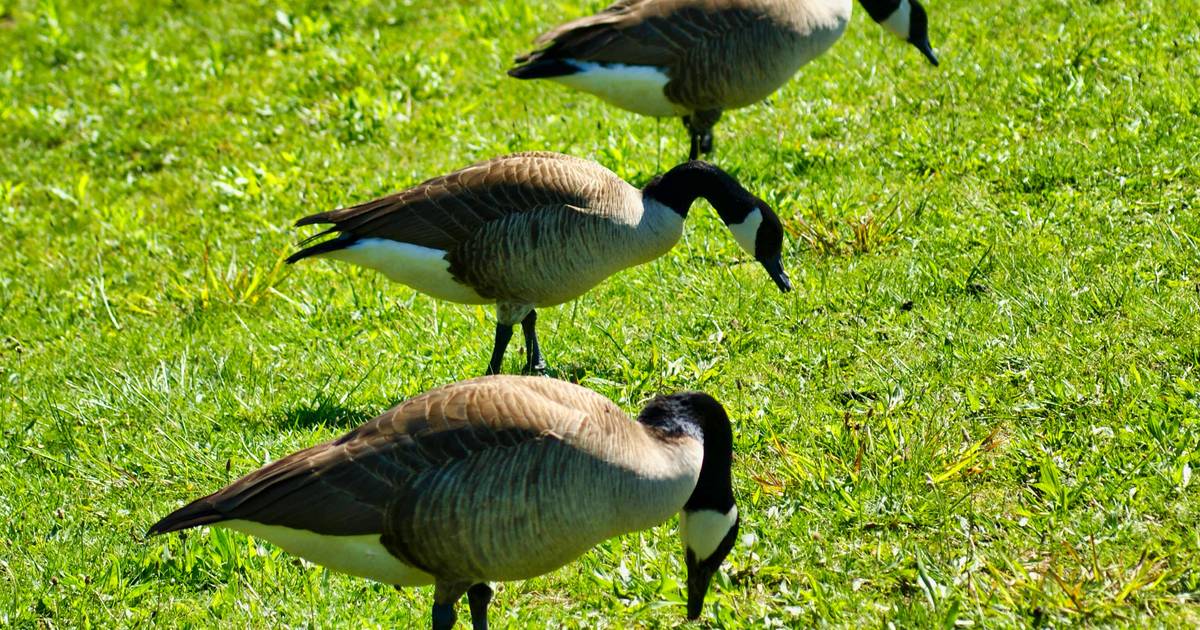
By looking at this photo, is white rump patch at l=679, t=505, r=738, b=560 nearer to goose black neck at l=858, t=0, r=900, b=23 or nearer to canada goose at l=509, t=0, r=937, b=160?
canada goose at l=509, t=0, r=937, b=160

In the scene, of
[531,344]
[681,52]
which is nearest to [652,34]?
[681,52]

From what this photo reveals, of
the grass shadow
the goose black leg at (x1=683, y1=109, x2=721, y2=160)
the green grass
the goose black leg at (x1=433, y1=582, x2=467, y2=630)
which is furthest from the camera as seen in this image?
the goose black leg at (x1=683, y1=109, x2=721, y2=160)

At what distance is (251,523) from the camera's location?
461 centimetres

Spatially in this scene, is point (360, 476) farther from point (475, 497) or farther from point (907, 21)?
point (907, 21)

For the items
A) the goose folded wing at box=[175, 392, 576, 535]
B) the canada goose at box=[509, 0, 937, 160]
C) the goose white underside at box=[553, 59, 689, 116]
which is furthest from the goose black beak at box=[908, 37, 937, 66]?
the goose folded wing at box=[175, 392, 576, 535]

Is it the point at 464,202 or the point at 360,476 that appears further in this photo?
the point at 464,202

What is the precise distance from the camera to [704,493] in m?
4.87

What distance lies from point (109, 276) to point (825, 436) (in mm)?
5321

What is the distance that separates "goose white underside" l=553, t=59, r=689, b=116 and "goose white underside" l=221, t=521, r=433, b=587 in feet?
14.4

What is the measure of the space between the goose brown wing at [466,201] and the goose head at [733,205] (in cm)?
32

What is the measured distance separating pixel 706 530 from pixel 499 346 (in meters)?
2.20

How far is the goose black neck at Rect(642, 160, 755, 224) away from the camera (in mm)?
6773

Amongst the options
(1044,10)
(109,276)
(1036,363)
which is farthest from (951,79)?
(109,276)

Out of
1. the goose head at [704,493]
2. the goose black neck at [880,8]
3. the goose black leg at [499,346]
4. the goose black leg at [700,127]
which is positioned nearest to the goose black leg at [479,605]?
the goose head at [704,493]
